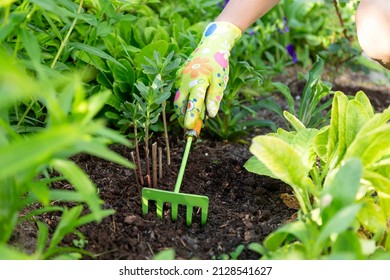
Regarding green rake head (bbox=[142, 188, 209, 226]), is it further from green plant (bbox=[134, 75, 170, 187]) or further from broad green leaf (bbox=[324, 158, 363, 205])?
broad green leaf (bbox=[324, 158, 363, 205])

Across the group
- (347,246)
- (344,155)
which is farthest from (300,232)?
(344,155)

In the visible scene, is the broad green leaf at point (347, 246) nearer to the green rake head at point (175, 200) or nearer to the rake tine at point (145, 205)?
the green rake head at point (175, 200)

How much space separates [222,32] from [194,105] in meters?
0.33

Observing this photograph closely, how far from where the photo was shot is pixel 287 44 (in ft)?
11.0

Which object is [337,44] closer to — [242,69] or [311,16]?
[311,16]

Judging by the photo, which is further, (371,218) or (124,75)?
(124,75)

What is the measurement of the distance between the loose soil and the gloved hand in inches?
8.2

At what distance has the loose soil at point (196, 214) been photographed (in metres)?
1.64

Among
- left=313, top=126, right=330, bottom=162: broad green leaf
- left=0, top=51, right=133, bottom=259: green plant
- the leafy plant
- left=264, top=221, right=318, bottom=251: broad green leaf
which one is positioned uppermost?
left=0, top=51, right=133, bottom=259: green plant

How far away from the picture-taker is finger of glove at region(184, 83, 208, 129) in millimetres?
2025

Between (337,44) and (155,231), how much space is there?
5.82 ft

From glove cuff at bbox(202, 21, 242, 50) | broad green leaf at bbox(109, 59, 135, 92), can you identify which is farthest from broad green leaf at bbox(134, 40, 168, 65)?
glove cuff at bbox(202, 21, 242, 50)

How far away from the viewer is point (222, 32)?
2.21 meters

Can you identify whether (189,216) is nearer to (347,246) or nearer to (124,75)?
(347,246)
